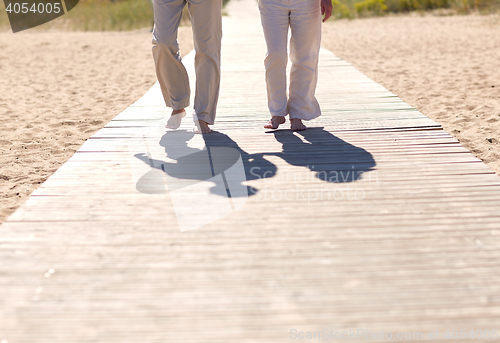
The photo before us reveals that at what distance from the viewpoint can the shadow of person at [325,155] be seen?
2.74m

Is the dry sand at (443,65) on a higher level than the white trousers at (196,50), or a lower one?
lower

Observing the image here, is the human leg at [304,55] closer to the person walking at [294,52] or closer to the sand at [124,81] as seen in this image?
the person walking at [294,52]

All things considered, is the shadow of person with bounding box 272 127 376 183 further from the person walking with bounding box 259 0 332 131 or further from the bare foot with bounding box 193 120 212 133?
the bare foot with bounding box 193 120 212 133

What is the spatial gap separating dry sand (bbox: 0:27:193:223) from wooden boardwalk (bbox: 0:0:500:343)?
1.87 ft

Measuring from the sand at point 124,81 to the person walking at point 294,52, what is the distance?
4.24 ft

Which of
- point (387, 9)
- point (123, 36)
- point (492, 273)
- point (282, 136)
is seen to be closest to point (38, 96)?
point (282, 136)

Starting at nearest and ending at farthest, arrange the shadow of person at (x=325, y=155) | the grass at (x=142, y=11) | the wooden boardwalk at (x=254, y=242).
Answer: the wooden boardwalk at (x=254, y=242) < the shadow of person at (x=325, y=155) < the grass at (x=142, y=11)

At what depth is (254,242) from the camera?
6.56ft

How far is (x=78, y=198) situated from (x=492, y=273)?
1.85 m

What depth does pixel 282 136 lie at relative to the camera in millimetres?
3479

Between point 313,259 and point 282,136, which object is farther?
point 282,136

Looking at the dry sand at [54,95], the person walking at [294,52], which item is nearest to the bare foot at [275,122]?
the person walking at [294,52]

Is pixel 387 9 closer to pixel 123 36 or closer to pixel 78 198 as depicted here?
pixel 123 36

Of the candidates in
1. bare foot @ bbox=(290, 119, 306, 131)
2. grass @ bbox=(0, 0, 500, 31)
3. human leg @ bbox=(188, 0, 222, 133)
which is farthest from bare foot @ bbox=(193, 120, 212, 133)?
grass @ bbox=(0, 0, 500, 31)
